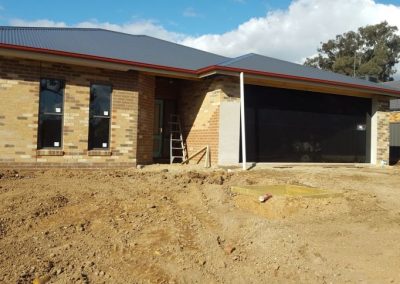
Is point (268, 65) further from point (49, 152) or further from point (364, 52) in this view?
point (364, 52)

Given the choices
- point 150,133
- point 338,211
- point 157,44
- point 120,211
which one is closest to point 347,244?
point 338,211

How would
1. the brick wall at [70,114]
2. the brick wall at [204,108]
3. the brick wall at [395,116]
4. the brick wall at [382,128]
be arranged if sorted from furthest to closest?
the brick wall at [395,116], the brick wall at [382,128], the brick wall at [204,108], the brick wall at [70,114]

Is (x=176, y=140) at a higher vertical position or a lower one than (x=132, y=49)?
lower

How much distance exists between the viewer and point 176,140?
15008mm

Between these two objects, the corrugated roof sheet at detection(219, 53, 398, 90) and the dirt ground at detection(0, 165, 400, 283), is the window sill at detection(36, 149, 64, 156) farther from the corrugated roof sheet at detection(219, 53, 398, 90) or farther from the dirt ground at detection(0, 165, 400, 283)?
the corrugated roof sheet at detection(219, 53, 398, 90)

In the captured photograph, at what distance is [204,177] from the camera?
1038 cm

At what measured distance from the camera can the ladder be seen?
586 inches

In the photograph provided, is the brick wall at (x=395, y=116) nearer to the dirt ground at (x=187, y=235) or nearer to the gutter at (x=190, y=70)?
the gutter at (x=190, y=70)

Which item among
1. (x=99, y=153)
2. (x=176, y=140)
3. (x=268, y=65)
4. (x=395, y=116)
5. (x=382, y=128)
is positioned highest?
(x=268, y=65)

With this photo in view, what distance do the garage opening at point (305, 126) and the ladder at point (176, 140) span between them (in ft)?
8.00

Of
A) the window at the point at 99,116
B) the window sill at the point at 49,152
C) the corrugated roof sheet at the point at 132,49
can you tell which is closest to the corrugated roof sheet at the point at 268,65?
the corrugated roof sheet at the point at 132,49

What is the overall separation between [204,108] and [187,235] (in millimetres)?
8270

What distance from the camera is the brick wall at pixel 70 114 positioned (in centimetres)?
1093

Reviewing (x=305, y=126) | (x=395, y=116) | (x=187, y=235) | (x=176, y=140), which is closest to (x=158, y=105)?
(x=176, y=140)
